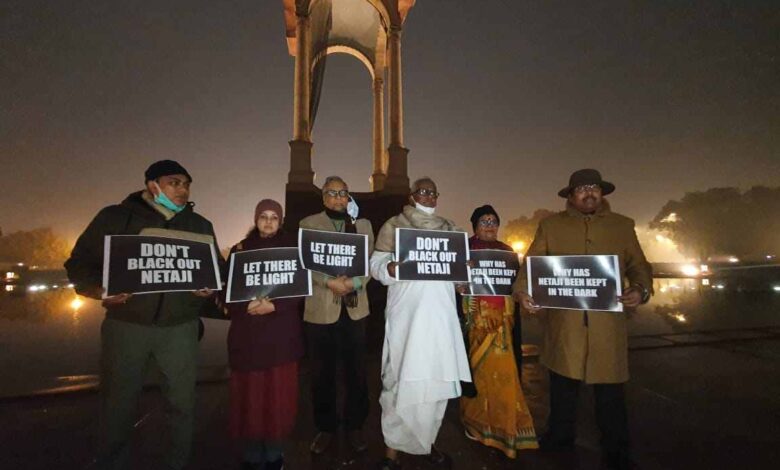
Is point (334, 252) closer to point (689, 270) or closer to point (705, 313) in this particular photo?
point (705, 313)

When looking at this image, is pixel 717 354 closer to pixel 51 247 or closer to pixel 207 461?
pixel 207 461

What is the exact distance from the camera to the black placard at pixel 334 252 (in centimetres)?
284

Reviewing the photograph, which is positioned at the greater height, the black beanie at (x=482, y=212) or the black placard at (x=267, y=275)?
the black beanie at (x=482, y=212)

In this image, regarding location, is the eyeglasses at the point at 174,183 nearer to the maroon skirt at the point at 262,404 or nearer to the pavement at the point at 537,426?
the maroon skirt at the point at 262,404

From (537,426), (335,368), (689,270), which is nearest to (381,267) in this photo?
(335,368)

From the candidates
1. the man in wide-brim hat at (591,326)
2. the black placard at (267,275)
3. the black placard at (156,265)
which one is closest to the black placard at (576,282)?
the man in wide-brim hat at (591,326)

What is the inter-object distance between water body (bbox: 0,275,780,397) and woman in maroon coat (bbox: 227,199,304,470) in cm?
330

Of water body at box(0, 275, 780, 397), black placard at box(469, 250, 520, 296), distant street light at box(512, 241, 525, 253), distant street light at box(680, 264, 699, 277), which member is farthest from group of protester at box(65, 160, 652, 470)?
distant street light at box(512, 241, 525, 253)

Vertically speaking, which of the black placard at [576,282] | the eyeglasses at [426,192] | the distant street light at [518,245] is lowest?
the black placard at [576,282]

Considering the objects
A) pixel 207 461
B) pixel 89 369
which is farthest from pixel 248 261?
pixel 89 369

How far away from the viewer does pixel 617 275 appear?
108 inches

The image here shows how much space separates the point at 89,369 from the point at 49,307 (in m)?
12.3

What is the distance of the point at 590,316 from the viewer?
9.37ft

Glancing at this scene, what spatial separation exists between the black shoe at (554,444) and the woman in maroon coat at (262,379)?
2350 mm
